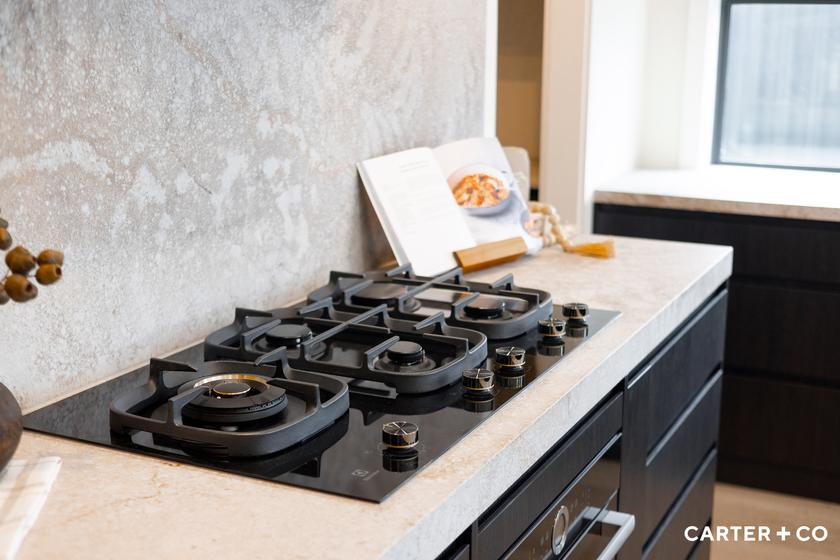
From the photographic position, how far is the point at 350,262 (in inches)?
74.6

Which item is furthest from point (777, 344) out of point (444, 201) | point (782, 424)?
point (444, 201)

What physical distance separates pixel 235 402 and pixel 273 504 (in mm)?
181

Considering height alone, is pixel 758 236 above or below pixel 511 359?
below

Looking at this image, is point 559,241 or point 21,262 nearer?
point 21,262

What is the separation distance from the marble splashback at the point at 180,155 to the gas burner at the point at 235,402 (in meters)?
0.23

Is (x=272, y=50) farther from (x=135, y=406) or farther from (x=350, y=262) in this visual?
(x=135, y=406)

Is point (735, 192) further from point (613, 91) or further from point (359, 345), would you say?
point (359, 345)

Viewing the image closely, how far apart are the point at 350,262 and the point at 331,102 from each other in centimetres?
31

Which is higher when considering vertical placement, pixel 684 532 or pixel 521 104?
pixel 521 104

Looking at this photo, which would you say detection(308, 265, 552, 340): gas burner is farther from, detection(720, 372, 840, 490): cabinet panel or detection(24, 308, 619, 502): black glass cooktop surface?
detection(720, 372, 840, 490): cabinet panel

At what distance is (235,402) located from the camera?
111 cm

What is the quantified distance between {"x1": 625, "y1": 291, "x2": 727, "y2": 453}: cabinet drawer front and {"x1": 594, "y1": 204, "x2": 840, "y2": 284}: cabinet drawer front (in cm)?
87

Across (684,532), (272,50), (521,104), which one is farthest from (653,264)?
(521,104)

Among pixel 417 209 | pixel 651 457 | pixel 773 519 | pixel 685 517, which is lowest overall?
pixel 773 519
